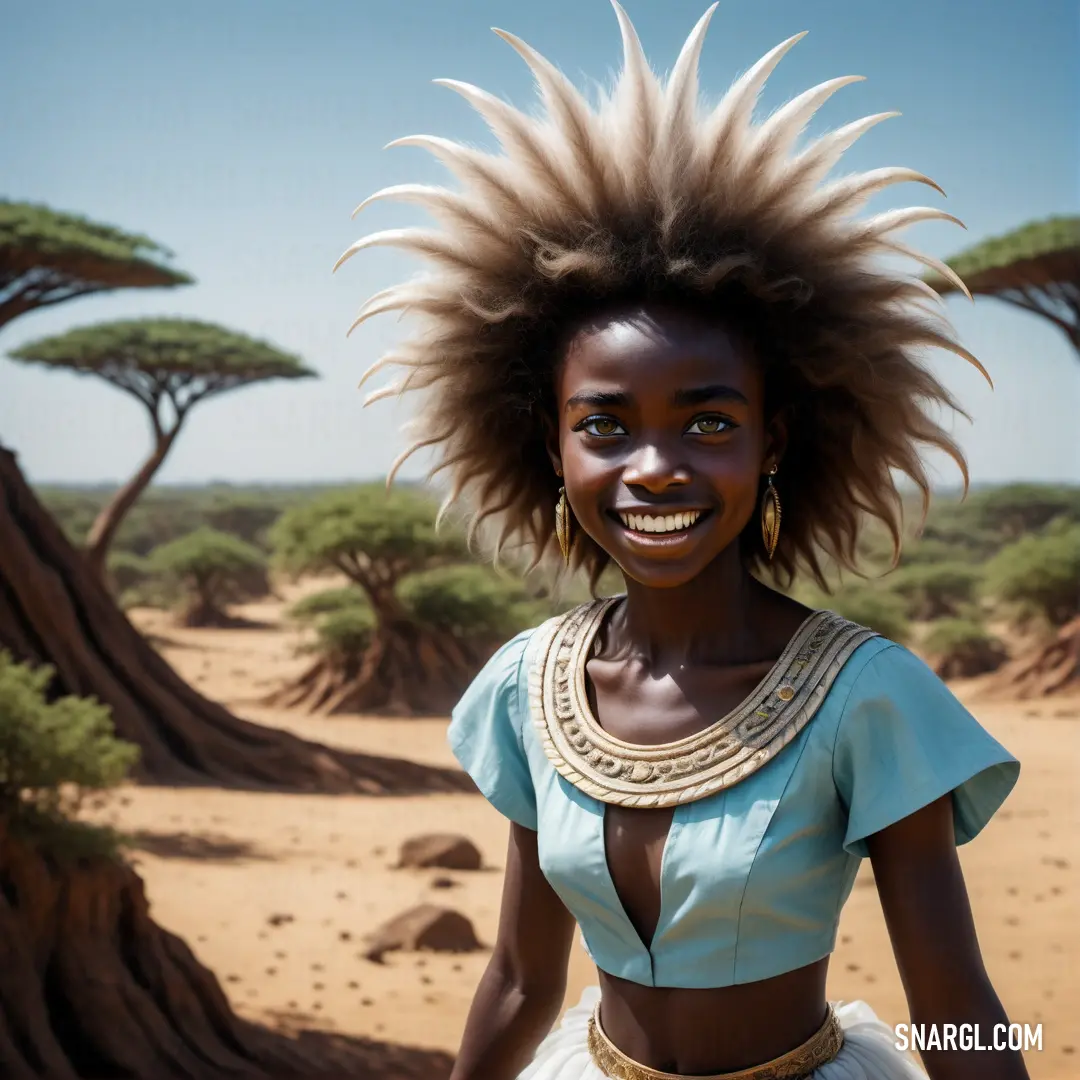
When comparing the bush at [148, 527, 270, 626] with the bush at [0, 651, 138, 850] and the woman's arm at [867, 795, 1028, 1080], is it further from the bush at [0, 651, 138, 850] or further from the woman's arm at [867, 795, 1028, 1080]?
the woman's arm at [867, 795, 1028, 1080]

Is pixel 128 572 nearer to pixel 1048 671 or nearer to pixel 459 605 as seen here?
A: pixel 459 605

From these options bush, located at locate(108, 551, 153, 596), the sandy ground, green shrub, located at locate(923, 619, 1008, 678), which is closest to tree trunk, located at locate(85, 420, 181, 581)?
the sandy ground

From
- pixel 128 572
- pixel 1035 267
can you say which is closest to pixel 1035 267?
pixel 1035 267

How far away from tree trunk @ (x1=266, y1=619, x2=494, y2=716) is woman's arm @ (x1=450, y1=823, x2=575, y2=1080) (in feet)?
44.3

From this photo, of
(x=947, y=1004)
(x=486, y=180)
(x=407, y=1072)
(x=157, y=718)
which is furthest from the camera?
(x=157, y=718)

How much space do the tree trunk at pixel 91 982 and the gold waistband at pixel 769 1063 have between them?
4.11 metres

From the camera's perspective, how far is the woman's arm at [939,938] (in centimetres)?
144

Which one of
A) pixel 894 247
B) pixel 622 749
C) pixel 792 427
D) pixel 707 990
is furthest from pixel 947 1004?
pixel 894 247

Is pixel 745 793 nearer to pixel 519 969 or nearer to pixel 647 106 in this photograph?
pixel 519 969

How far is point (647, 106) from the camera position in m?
1.63

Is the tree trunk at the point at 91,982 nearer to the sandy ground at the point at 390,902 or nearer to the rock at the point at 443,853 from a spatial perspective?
the sandy ground at the point at 390,902

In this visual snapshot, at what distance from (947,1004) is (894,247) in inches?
35.1

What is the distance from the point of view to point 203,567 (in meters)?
23.8

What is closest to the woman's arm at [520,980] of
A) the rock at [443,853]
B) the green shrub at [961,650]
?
the rock at [443,853]
